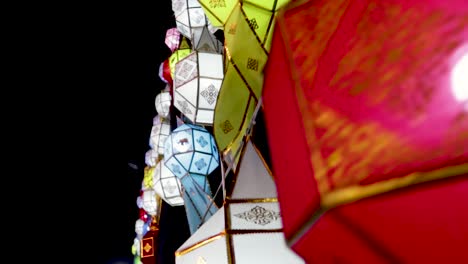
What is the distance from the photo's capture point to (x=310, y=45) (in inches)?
70.1

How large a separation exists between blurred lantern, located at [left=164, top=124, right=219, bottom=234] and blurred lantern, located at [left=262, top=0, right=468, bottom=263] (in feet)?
13.1

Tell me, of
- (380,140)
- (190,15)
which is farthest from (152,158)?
(380,140)

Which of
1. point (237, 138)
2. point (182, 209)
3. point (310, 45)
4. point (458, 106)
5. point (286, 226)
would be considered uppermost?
point (182, 209)

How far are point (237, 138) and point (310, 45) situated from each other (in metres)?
2.00

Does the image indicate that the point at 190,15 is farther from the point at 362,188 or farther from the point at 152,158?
the point at 362,188

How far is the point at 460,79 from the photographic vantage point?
3.72ft

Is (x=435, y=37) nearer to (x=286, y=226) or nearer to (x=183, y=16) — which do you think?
(x=286, y=226)

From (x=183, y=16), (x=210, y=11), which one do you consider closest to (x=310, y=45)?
(x=210, y=11)

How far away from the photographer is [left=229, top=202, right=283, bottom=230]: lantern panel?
3370 millimetres

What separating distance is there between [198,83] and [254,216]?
1.96 metres

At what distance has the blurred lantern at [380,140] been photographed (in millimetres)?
1120

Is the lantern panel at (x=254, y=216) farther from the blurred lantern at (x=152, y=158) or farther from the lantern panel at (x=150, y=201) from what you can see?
the lantern panel at (x=150, y=201)

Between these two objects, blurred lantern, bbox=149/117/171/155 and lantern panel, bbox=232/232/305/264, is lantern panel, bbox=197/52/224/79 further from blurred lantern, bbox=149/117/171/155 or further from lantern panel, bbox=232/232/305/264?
blurred lantern, bbox=149/117/171/155

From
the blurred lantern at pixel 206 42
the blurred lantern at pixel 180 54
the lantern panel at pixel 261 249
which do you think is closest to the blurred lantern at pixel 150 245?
the blurred lantern at pixel 180 54
